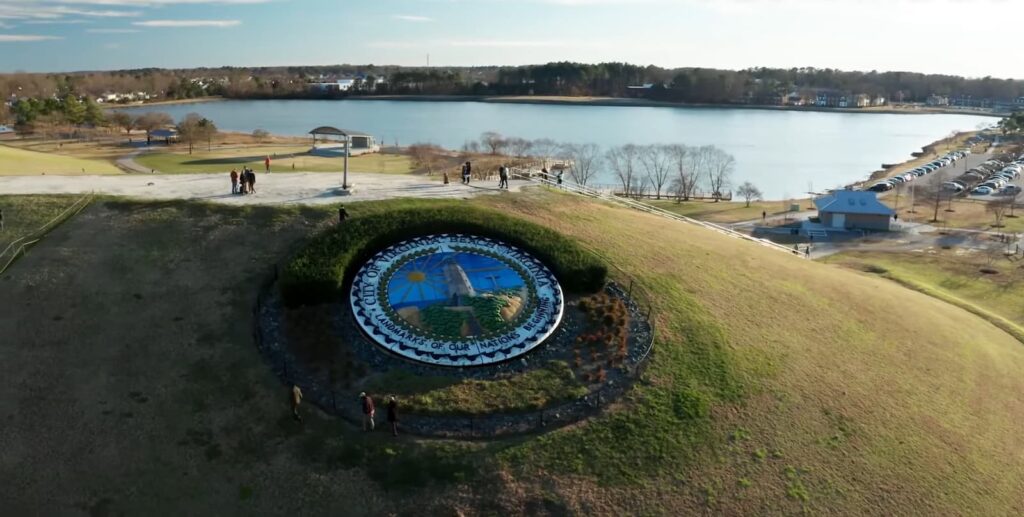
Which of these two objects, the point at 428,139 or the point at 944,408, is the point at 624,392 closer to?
the point at 944,408

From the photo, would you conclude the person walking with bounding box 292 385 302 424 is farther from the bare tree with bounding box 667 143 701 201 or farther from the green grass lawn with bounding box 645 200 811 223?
the bare tree with bounding box 667 143 701 201

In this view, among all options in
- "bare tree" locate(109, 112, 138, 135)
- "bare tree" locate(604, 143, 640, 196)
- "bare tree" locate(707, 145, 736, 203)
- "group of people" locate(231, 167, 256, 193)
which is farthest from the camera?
"bare tree" locate(109, 112, 138, 135)

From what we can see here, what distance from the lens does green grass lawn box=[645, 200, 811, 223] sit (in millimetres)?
54812

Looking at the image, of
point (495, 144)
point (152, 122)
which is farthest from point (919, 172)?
point (152, 122)

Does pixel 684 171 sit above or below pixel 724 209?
above

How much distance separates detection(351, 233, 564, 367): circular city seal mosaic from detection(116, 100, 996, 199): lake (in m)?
56.2

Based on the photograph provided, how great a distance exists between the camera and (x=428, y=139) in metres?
98.4

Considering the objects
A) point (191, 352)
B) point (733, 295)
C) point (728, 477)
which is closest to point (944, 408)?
point (733, 295)

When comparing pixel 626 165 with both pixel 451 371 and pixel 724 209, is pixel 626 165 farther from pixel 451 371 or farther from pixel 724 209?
pixel 451 371

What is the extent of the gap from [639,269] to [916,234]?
37.6 meters

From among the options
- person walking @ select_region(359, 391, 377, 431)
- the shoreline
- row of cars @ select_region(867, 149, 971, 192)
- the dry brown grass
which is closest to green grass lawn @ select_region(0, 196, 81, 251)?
person walking @ select_region(359, 391, 377, 431)

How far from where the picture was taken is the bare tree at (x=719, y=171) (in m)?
71.2

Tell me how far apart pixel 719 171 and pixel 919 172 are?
83.2ft

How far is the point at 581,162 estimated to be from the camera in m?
74.2
